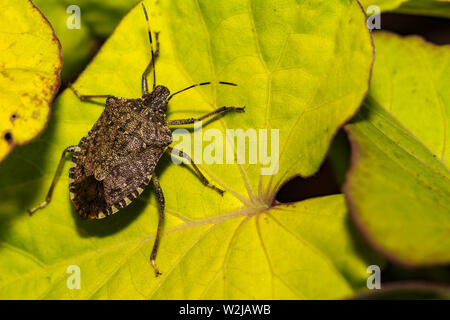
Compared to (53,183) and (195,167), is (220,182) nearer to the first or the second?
(195,167)

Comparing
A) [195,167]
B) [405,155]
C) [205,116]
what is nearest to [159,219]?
[195,167]

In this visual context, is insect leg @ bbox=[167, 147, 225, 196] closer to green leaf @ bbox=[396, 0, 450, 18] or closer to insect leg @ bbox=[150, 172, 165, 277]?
insect leg @ bbox=[150, 172, 165, 277]

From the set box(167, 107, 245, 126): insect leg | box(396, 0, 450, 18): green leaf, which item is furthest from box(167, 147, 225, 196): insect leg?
box(396, 0, 450, 18): green leaf
